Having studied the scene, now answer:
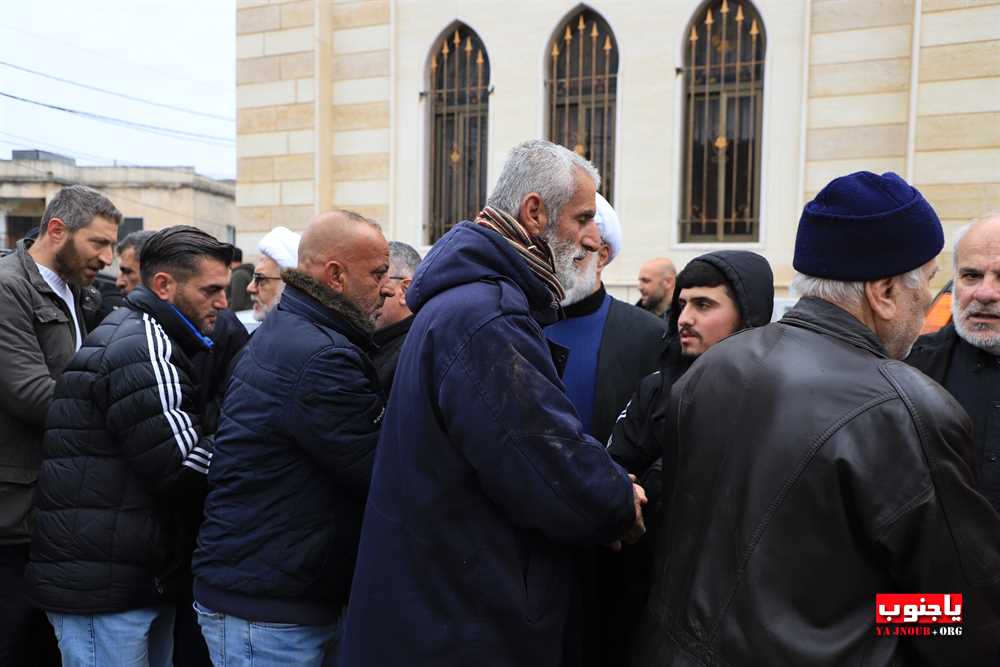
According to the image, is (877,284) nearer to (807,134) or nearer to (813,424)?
(813,424)

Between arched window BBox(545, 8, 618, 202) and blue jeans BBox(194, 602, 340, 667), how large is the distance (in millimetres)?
7936

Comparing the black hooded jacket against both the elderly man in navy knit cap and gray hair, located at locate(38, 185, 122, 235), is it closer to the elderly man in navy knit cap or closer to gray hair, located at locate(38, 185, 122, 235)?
the elderly man in navy knit cap

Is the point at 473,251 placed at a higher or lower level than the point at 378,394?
higher

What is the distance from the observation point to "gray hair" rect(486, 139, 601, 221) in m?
1.95

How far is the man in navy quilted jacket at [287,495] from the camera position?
2.21 m

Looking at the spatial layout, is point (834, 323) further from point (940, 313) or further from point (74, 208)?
point (940, 313)

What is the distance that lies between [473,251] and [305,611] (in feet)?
4.02

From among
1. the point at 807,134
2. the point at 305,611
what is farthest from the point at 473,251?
the point at 807,134

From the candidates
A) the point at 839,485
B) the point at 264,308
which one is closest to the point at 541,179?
the point at 839,485

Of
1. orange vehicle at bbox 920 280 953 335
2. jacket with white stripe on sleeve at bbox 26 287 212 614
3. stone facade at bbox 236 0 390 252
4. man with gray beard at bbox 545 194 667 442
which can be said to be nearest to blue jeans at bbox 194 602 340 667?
jacket with white stripe on sleeve at bbox 26 287 212 614

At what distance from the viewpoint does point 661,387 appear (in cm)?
257

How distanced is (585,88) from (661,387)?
780 cm

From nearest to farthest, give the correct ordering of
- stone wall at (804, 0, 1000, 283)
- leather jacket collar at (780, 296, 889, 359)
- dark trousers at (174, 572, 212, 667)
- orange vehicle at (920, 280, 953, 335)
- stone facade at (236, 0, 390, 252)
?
leather jacket collar at (780, 296, 889, 359)
dark trousers at (174, 572, 212, 667)
orange vehicle at (920, 280, 953, 335)
stone wall at (804, 0, 1000, 283)
stone facade at (236, 0, 390, 252)

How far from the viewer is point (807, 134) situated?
8586 mm
